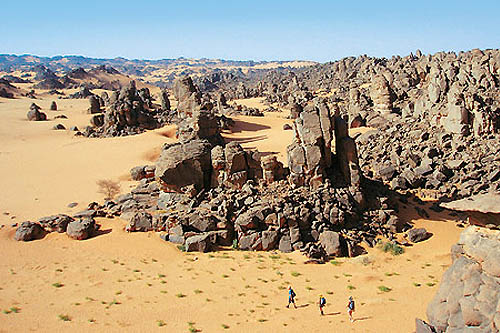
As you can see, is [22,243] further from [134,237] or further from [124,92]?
[124,92]

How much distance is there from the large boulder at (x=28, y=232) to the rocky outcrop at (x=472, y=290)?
22806 millimetres

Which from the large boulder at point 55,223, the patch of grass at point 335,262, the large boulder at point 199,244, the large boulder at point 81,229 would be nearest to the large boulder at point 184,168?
the large boulder at point 199,244

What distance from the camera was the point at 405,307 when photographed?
50.1 ft

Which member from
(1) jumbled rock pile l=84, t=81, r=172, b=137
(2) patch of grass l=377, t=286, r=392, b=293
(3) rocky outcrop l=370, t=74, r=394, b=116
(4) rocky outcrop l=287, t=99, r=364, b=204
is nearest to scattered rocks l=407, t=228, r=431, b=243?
(4) rocky outcrop l=287, t=99, r=364, b=204

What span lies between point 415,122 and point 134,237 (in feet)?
94.1

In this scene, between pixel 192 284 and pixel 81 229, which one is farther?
pixel 81 229

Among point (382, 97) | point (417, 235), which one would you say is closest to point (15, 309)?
point (417, 235)

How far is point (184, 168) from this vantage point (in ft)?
86.0

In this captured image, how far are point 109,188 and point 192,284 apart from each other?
17396 millimetres

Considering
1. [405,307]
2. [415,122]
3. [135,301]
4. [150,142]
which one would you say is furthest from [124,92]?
[405,307]

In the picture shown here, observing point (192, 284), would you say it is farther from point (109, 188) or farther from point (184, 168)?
point (109, 188)

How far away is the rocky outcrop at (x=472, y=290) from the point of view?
10031mm

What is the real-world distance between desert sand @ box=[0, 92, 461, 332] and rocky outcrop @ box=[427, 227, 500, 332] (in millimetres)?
3081

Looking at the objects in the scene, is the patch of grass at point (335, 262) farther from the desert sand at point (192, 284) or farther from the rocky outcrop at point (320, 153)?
the rocky outcrop at point (320, 153)
